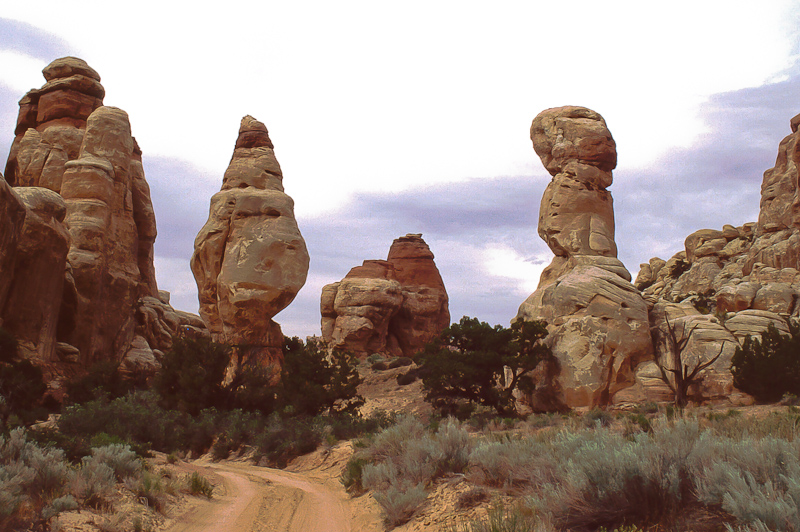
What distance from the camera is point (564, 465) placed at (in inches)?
218

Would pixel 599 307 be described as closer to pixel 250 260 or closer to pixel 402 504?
pixel 250 260

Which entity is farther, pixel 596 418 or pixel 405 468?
pixel 596 418

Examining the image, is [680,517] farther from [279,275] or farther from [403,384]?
[403,384]

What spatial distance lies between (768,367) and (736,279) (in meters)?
33.0

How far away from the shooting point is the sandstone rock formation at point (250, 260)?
84.1 feet

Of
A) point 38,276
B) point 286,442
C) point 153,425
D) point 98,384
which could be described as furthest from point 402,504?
point 38,276

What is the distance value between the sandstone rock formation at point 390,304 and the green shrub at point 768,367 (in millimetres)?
26226

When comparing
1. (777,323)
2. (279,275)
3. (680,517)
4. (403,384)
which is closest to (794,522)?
(680,517)

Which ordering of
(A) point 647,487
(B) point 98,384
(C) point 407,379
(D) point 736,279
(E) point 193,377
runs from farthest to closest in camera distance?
(D) point 736,279 < (C) point 407,379 < (B) point 98,384 < (E) point 193,377 < (A) point 647,487

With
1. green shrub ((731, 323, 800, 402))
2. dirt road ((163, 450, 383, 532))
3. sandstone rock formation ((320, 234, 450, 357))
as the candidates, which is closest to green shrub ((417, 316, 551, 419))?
green shrub ((731, 323, 800, 402))

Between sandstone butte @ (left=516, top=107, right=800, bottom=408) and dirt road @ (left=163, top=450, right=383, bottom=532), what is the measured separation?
12.7 metres

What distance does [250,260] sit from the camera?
25.7 m

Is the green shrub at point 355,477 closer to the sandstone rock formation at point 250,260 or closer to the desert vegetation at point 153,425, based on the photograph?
the desert vegetation at point 153,425

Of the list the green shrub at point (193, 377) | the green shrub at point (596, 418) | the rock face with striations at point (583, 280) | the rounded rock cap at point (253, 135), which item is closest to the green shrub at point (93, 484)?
the green shrub at point (596, 418)
